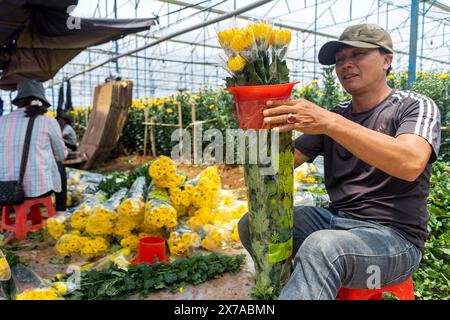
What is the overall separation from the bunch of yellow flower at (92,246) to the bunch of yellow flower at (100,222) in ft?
0.20

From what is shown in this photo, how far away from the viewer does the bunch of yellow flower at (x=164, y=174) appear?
3.07m

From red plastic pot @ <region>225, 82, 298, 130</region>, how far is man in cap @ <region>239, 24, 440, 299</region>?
2.2 inches

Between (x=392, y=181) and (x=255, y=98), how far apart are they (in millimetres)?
681

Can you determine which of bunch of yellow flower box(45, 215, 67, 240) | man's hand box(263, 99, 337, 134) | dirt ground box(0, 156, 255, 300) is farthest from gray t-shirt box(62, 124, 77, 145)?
man's hand box(263, 99, 337, 134)

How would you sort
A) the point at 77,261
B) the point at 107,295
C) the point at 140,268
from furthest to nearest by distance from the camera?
1. the point at 77,261
2. the point at 140,268
3. the point at 107,295

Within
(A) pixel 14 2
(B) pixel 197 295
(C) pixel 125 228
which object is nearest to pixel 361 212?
(B) pixel 197 295

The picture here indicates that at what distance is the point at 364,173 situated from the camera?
1.59 meters

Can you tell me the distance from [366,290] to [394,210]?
13.5 inches

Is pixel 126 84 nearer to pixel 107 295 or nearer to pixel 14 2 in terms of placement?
pixel 14 2

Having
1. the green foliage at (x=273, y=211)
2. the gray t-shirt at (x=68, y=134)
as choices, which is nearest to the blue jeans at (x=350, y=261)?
the green foliage at (x=273, y=211)

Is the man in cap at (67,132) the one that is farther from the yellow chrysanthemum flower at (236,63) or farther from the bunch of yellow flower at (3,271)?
the yellow chrysanthemum flower at (236,63)

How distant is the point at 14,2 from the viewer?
10.3 feet

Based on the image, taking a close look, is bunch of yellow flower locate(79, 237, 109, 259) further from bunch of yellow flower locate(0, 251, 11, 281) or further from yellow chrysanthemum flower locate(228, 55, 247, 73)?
yellow chrysanthemum flower locate(228, 55, 247, 73)

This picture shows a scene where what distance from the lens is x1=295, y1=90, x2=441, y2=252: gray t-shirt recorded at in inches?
56.2
